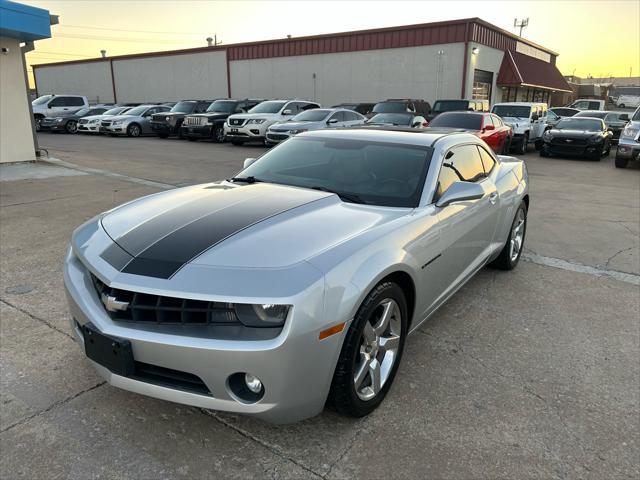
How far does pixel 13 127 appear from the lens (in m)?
12.1

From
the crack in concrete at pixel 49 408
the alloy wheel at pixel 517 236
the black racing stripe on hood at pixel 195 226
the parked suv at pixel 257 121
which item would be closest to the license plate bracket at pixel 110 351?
the black racing stripe on hood at pixel 195 226

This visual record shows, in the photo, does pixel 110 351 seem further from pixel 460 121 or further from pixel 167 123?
pixel 167 123

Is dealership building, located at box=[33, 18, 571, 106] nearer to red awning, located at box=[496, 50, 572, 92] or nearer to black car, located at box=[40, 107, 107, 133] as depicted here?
red awning, located at box=[496, 50, 572, 92]

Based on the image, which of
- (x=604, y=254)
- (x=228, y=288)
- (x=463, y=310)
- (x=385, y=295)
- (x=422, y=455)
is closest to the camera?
(x=228, y=288)

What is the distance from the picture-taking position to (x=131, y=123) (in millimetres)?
23312

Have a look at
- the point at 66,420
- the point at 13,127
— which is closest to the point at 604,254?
the point at 66,420

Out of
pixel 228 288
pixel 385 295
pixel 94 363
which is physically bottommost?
pixel 94 363

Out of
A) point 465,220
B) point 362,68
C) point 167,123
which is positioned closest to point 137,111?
point 167,123

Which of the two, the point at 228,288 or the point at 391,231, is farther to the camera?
the point at 391,231

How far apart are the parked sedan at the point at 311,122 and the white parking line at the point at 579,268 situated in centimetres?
1167

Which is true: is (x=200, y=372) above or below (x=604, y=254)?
above

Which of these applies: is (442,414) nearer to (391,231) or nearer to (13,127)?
(391,231)

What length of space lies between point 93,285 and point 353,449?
1591 millimetres

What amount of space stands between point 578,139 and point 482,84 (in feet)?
42.8
